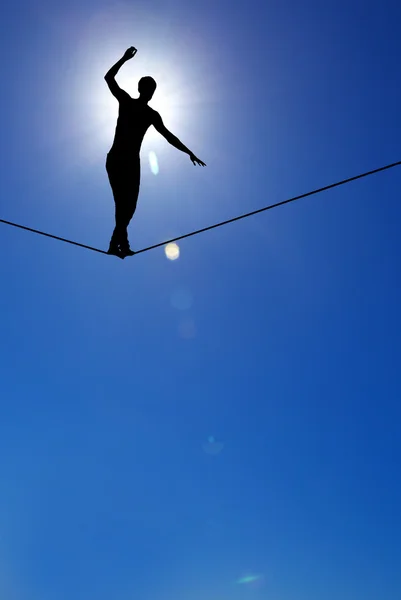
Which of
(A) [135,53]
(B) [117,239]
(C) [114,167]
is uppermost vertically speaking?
(A) [135,53]

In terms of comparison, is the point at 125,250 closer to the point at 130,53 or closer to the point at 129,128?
the point at 129,128

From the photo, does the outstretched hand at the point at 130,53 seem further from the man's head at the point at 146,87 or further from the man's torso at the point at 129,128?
the man's torso at the point at 129,128

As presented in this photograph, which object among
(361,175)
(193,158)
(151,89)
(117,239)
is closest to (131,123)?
(151,89)

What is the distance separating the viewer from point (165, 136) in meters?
7.77

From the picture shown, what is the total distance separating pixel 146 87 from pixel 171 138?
0.92 meters

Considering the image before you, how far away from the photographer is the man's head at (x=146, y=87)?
23.6 ft

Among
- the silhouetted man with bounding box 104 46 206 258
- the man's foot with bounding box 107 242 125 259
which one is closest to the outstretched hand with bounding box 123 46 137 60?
the silhouetted man with bounding box 104 46 206 258

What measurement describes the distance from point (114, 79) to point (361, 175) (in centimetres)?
437

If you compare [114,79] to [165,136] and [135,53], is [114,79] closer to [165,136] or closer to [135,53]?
[135,53]

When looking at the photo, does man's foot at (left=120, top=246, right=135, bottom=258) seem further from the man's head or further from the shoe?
the man's head

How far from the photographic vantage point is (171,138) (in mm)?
7801

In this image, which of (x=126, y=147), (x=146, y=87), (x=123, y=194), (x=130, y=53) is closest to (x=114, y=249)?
(x=123, y=194)

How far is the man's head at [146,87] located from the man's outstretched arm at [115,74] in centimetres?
31

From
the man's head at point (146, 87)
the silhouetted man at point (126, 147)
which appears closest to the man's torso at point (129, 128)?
the silhouetted man at point (126, 147)
